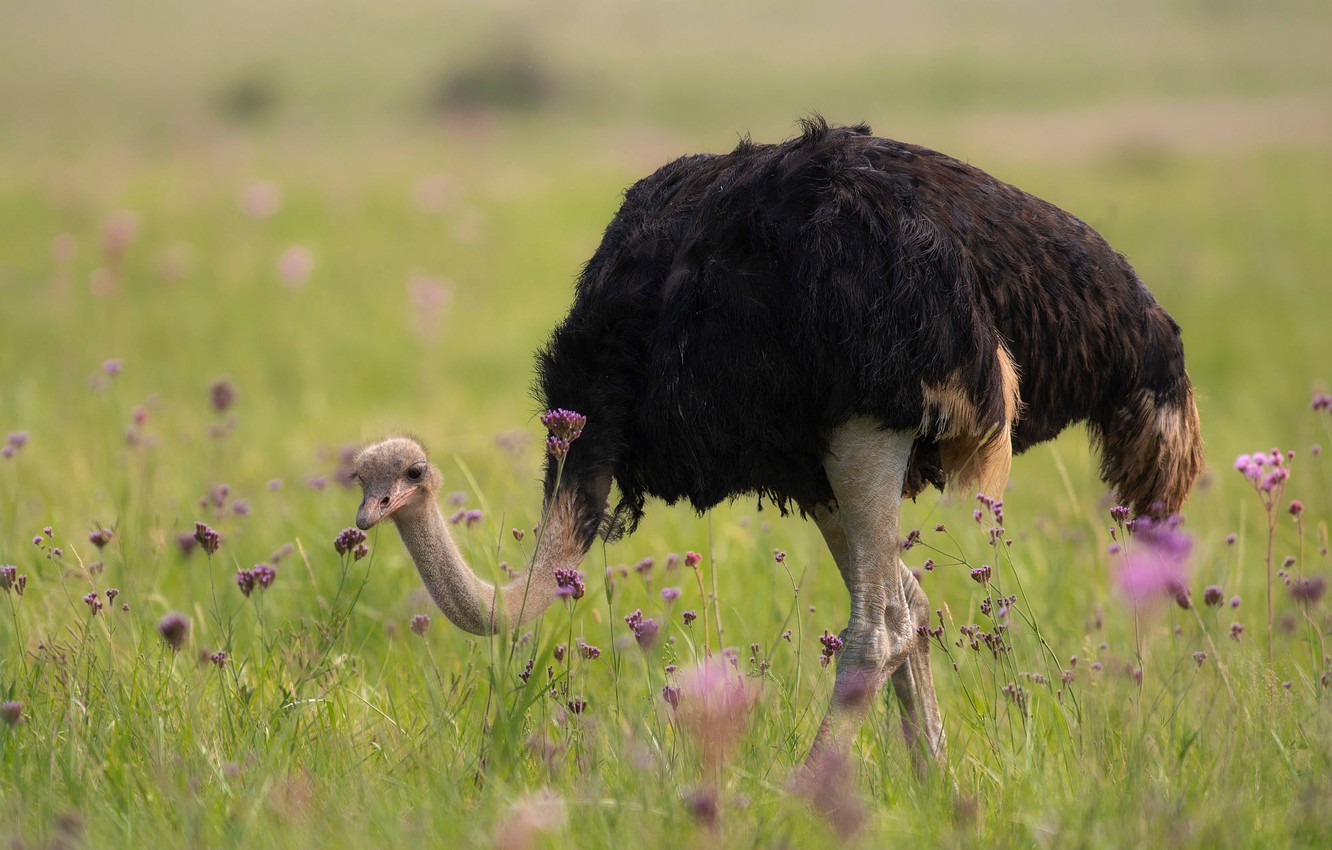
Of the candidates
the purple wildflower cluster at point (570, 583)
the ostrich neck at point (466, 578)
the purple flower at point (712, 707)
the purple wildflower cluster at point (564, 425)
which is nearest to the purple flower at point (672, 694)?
the purple flower at point (712, 707)

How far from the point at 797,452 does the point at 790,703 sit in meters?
0.60

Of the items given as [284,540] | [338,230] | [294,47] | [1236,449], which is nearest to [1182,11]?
[294,47]

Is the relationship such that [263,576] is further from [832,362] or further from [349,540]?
[832,362]

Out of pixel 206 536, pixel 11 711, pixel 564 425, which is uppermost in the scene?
pixel 564 425

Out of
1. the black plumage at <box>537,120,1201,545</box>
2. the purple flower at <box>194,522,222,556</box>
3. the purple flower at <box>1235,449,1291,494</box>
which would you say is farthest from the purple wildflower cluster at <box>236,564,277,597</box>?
the purple flower at <box>1235,449,1291,494</box>

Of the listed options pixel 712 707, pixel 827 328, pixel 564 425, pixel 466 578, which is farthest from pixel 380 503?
pixel 827 328

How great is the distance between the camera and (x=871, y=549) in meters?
3.65

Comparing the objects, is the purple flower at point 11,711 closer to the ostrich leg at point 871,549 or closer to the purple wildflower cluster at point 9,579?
the purple wildflower cluster at point 9,579

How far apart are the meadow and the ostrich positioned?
0.75 feet

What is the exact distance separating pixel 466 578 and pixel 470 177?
1752 centimetres

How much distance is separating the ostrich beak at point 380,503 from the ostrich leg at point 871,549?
1001mm

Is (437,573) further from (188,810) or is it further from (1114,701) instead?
(1114,701)

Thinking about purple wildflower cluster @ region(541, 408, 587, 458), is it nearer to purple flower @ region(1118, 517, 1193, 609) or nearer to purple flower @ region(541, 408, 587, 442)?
purple flower @ region(541, 408, 587, 442)

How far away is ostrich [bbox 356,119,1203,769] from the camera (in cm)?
349
